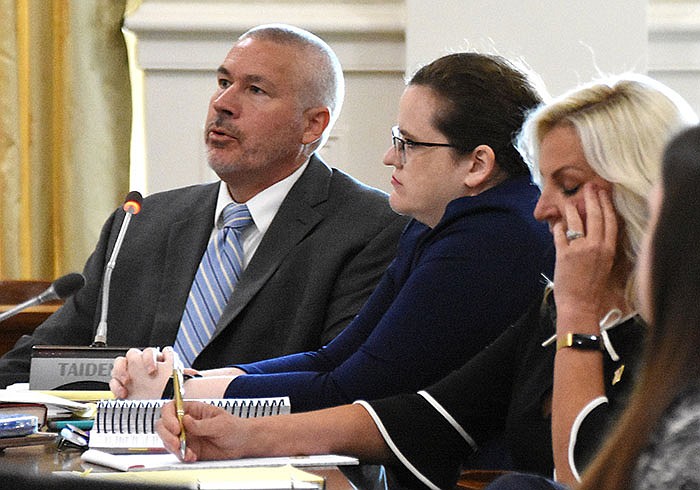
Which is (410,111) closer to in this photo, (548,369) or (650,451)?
(548,369)

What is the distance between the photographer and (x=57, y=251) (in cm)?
452

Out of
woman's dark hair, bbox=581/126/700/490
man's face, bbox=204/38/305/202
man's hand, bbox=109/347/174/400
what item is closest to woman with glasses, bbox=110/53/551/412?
man's hand, bbox=109/347/174/400

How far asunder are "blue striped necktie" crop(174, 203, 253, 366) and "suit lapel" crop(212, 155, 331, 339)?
50 mm

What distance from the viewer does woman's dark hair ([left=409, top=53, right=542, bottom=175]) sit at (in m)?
2.39

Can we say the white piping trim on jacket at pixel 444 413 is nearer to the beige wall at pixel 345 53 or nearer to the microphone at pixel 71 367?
the microphone at pixel 71 367

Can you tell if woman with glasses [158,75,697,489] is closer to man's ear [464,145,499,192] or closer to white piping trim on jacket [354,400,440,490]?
white piping trim on jacket [354,400,440,490]

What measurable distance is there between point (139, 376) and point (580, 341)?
3.14 ft

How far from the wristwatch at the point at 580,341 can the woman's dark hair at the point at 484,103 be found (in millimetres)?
678

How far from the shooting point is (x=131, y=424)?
1930 millimetres

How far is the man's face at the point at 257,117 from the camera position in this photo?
10.9ft

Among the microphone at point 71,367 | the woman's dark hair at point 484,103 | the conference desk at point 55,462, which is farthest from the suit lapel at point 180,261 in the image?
the conference desk at point 55,462

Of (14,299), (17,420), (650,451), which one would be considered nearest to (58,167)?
(14,299)

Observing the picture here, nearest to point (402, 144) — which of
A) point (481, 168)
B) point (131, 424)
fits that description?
point (481, 168)

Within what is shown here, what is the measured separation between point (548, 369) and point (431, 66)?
0.83 meters
